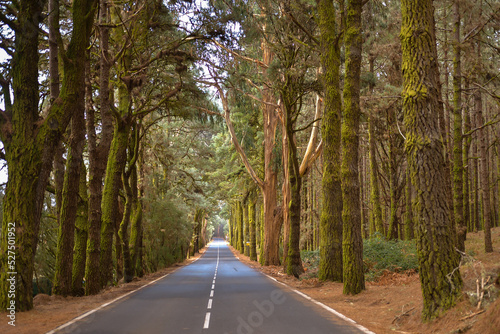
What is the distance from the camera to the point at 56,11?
1380cm

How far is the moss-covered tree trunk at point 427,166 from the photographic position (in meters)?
9.05

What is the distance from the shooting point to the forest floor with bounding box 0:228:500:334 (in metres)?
8.10

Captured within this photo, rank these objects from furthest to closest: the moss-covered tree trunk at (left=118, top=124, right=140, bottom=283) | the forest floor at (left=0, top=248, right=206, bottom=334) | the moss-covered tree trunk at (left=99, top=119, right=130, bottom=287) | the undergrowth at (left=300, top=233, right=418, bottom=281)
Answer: the moss-covered tree trunk at (left=118, top=124, right=140, bottom=283), the moss-covered tree trunk at (left=99, top=119, right=130, bottom=287), the undergrowth at (left=300, top=233, right=418, bottom=281), the forest floor at (left=0, top=248, right=206, bottom=334)

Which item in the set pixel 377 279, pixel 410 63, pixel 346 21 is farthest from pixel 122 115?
pixel 410 63

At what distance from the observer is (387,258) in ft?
67.7

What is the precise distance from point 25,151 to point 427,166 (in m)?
9.66

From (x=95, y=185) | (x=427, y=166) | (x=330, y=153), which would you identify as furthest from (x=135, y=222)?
(x=427, y=166)

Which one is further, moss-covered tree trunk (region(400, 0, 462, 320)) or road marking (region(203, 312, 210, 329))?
road marking (region(203, 312, 210, 329))

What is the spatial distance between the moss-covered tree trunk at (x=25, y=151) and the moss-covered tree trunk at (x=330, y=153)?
29.7ft

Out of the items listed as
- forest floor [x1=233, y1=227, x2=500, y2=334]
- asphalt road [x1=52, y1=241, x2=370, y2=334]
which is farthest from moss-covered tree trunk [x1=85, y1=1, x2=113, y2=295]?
forest floor [x1=233, y1=227, x2=500, y2=334]

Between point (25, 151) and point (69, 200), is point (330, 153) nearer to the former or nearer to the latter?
point (69, 200)

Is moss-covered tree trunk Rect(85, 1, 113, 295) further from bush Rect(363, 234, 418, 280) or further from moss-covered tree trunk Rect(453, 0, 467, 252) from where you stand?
moss-covered tree trunk Rect(453, 0, 467, 252)

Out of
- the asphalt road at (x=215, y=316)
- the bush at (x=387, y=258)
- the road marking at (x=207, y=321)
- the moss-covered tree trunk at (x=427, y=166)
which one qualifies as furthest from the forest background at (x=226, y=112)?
the road marking at (x=207, y=321)

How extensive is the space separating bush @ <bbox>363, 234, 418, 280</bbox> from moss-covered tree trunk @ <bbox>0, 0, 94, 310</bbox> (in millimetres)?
12545
